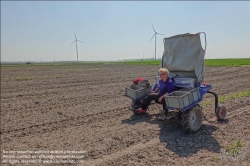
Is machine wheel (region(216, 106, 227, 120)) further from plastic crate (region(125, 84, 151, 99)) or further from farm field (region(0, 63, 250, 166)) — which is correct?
plastic crate (region(125, 84, 151, 99))

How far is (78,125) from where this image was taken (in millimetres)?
6844

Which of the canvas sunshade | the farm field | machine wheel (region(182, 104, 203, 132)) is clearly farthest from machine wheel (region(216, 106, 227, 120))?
the canvas sunshade

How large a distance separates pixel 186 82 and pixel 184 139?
1747mm

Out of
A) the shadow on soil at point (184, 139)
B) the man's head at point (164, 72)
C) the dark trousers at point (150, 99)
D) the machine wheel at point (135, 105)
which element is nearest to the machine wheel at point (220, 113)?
the shadow on soil at point (184, 139)

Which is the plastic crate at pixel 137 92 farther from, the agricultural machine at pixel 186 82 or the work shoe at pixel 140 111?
the work shoe at pixel 140 111

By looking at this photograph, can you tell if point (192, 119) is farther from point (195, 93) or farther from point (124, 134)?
point (124, 134)

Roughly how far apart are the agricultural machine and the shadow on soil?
9.2 inches

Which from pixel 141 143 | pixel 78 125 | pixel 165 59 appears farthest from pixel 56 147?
pixel 165 59

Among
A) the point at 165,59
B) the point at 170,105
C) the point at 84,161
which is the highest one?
the point at 165,59

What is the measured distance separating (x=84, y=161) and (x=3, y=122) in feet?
14.4

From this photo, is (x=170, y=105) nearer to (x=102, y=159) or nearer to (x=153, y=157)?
(x=153, y=157)

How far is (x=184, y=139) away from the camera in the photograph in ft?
17.9

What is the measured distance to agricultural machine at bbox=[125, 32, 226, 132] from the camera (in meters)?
5.66

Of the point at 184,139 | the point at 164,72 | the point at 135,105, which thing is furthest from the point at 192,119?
the point at 135,105
